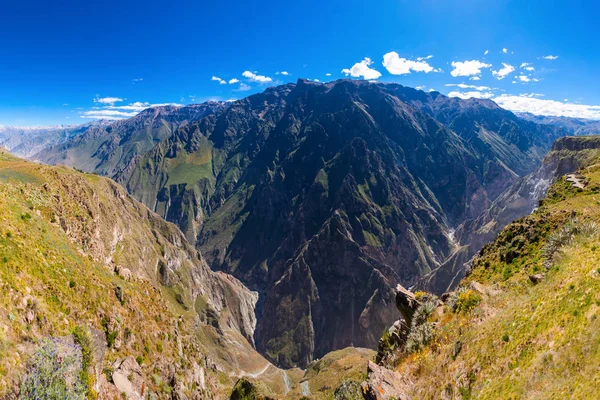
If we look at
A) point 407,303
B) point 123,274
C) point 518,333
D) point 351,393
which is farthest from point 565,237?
point 123,274

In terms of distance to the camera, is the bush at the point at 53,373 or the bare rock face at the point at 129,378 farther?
the bare rock face at the point at 129,378

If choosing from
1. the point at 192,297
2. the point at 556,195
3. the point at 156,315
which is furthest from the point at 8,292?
the point at 192,297

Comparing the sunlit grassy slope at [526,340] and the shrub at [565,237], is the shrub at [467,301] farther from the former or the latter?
the shrub at [565,237]

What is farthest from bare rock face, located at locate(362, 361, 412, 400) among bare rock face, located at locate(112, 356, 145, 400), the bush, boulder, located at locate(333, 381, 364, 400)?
bare rock face, located at locate(112, 356, 145, 400)

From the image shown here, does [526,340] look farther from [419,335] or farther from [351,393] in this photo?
[351,393]

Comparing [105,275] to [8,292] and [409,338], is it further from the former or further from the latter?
[409,338]

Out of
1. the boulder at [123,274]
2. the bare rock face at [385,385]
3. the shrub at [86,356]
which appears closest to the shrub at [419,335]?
the bare rock face at [385,385]
